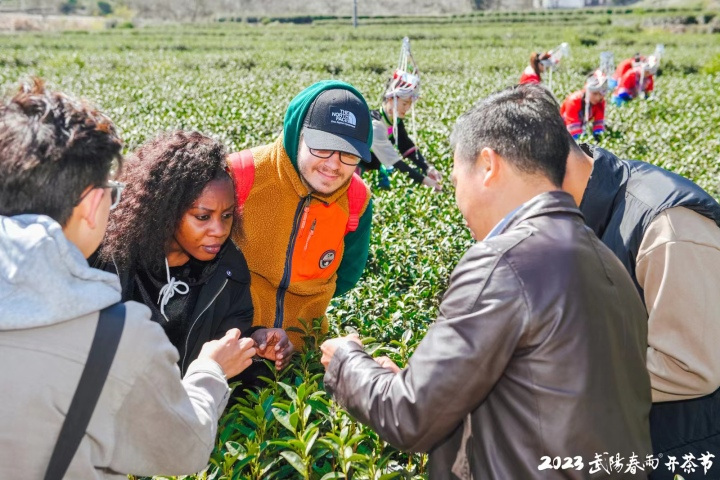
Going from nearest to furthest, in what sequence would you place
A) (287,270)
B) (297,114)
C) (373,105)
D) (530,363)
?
(530,363) → (297,114) → (287,270) → (373,105)

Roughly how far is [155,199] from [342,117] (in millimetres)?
854

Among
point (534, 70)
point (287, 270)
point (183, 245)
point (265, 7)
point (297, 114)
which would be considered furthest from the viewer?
point (265, 7)

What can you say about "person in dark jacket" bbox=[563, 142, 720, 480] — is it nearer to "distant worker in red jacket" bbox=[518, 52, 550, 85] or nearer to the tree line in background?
"distant worker in red jacket" bbox=[518, 52, 550, 85]

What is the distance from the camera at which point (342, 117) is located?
2.80m

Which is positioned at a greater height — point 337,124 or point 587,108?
point 337,124

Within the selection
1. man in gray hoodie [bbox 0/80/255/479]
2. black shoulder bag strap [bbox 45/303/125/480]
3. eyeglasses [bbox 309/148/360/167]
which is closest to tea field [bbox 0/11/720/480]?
man in gray hoodie [bbox 0/80/255/479]

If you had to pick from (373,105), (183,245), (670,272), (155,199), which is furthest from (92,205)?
(373,105)

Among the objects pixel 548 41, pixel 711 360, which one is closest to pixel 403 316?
pixel 711 360

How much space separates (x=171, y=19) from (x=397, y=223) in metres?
83.8

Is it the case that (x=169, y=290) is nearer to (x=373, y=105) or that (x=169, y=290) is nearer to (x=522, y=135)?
(x=522, y=135)

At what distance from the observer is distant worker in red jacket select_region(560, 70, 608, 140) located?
30.5ft

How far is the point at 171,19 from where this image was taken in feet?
265

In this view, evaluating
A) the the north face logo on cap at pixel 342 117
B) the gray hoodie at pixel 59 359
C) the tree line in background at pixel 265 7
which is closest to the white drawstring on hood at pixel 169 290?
the the north face logo on cap at pixel 342 117

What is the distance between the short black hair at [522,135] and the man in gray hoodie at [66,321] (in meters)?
0.93
